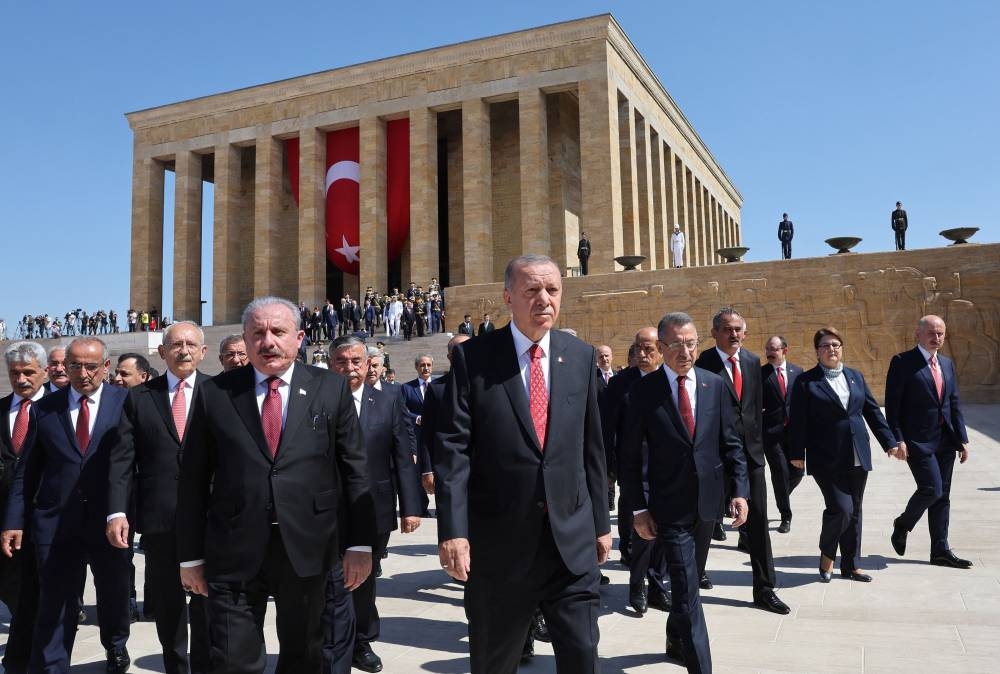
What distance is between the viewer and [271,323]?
2.89 meters

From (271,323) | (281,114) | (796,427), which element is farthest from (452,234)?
(271,323)

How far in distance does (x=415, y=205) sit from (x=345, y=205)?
3417 mm

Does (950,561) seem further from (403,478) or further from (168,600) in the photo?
(168,600)

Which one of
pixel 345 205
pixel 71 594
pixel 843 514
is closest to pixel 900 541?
pixel 843 514

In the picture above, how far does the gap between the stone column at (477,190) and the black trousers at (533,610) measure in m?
25.5

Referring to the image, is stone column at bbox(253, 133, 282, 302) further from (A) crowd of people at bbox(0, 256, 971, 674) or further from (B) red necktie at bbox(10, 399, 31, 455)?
(B) red necktie at bbox(10, 399, 31, 455)

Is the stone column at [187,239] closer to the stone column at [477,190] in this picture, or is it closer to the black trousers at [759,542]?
the stone column at [477,190]

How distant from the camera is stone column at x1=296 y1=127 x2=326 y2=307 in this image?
100 ft

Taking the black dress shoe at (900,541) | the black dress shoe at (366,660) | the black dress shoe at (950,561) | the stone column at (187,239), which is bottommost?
the black dress shoe at (366,660)

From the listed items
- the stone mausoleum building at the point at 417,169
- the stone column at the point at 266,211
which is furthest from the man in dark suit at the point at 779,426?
the stone column at the point at 266,211

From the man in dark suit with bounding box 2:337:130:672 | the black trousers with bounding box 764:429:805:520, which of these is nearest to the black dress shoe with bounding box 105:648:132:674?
the man in dark suit with bounding box 2:337:130:672

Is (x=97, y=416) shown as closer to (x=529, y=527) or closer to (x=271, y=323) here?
(x=271, y=323)

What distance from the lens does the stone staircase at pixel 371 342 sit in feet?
67.4

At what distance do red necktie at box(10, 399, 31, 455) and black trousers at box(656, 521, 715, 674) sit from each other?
3693 millimetres
